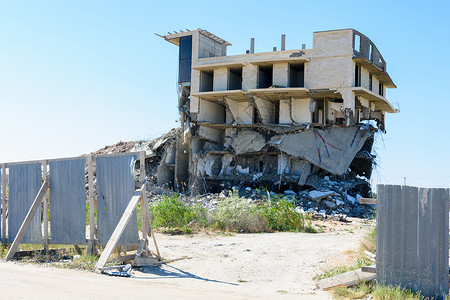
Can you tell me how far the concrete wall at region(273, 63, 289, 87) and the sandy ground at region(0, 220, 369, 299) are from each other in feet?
47.6

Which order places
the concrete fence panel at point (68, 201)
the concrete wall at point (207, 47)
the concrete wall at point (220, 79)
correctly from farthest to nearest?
1. the concrete wall at point (207, 47)
2. the concrete wall at point (220, 79)
3. the concrete fence panel at point (68, 201)

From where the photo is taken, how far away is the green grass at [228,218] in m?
14.5

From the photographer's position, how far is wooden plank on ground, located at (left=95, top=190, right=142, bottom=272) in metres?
8.41

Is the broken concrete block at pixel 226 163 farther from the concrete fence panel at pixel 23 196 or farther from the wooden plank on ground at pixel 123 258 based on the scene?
the wooden plank on ground at pixel 123 258

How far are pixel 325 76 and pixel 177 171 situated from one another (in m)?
11.5

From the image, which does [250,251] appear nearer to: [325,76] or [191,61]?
[325,76]

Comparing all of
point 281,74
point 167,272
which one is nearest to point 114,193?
point 167,272

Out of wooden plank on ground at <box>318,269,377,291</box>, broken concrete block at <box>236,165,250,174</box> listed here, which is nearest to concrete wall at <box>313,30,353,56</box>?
broken concrete block at <box>236,165,250,174</box>

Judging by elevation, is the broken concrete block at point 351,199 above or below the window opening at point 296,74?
below

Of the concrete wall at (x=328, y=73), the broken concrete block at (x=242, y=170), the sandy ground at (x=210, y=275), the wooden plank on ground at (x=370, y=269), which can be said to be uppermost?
the concrete wall at (x=328, y=73)

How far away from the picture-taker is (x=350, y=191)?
26.1 meters

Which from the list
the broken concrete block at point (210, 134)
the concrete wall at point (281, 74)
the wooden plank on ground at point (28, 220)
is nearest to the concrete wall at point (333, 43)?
the concrete wall at point (281, 74)

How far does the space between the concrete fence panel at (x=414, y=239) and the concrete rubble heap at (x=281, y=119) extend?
1614 centimetres

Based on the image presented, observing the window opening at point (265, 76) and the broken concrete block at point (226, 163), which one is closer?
the window opening at point (265, 76)
